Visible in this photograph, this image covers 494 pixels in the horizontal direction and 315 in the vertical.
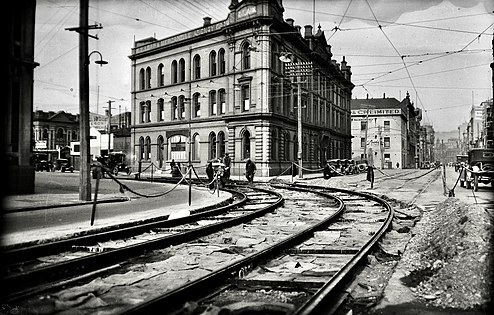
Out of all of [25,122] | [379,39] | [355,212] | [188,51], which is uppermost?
[188,51]

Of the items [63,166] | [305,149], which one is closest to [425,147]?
[305,149]

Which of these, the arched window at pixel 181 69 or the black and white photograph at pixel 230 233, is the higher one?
the arched window at pixel 181 69

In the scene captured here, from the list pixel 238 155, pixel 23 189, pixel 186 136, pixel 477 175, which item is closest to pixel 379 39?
pixel 477 175

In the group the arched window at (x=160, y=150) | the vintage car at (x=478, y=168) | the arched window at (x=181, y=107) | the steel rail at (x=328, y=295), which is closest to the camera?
the steel rail at (x=328, y=295)

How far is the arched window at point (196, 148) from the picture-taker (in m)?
39.7

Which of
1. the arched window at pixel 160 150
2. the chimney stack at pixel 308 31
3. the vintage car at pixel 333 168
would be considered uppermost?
the chimney stack at pixel 308 31

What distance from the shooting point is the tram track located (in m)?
3.92

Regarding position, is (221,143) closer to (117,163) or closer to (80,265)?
(117,163)

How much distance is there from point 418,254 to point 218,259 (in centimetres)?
313

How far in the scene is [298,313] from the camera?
329 cm

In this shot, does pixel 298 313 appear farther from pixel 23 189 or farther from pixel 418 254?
pixel 23 189

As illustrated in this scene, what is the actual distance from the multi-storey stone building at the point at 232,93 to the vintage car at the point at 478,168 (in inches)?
544

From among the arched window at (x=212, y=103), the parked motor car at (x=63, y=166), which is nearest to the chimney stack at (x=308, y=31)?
the arched window at (x=212, y=103)

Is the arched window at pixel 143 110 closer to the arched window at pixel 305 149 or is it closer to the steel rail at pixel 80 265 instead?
the arched window at pixel 305 149
